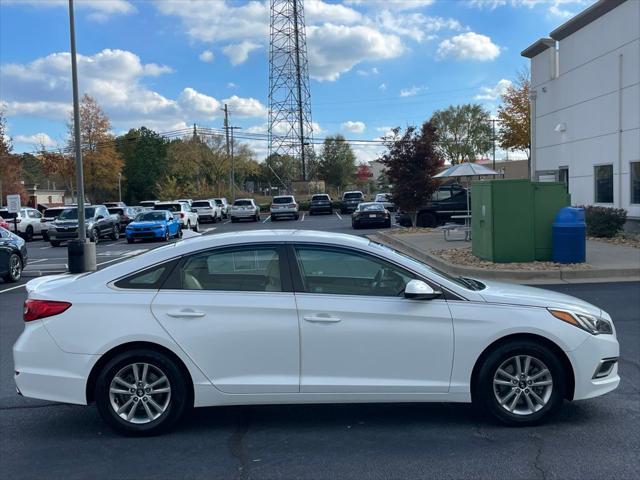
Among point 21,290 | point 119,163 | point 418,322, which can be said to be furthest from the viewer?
point 119,163

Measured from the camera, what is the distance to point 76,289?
16.0ft

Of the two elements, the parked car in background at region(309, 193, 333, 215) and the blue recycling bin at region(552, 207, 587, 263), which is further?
the parked car in background at region(309, 193, 333, 215)

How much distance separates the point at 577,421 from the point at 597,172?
18485mm

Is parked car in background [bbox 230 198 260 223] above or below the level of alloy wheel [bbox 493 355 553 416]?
above

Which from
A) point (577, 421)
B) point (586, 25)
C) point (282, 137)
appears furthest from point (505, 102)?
point (577, 421)

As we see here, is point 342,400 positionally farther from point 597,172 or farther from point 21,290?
point 597,172

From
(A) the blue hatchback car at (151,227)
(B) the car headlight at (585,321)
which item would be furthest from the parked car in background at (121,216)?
(B) the car headlight at (585,321)

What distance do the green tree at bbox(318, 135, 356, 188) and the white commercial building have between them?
2495 inches

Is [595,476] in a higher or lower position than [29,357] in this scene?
lower

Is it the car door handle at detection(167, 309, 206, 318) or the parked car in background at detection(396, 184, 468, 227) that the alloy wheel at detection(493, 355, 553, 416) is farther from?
the parked car in background at detection(396, 184, 468, 227)

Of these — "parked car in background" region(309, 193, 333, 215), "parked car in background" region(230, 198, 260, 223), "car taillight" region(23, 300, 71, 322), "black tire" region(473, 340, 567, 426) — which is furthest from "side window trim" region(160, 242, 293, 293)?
"parked car in background" region(309, 193, 333, 215)

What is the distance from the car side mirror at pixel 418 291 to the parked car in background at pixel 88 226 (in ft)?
78.4

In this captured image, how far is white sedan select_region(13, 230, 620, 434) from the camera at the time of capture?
4.70 metres

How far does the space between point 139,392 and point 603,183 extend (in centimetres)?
1991
